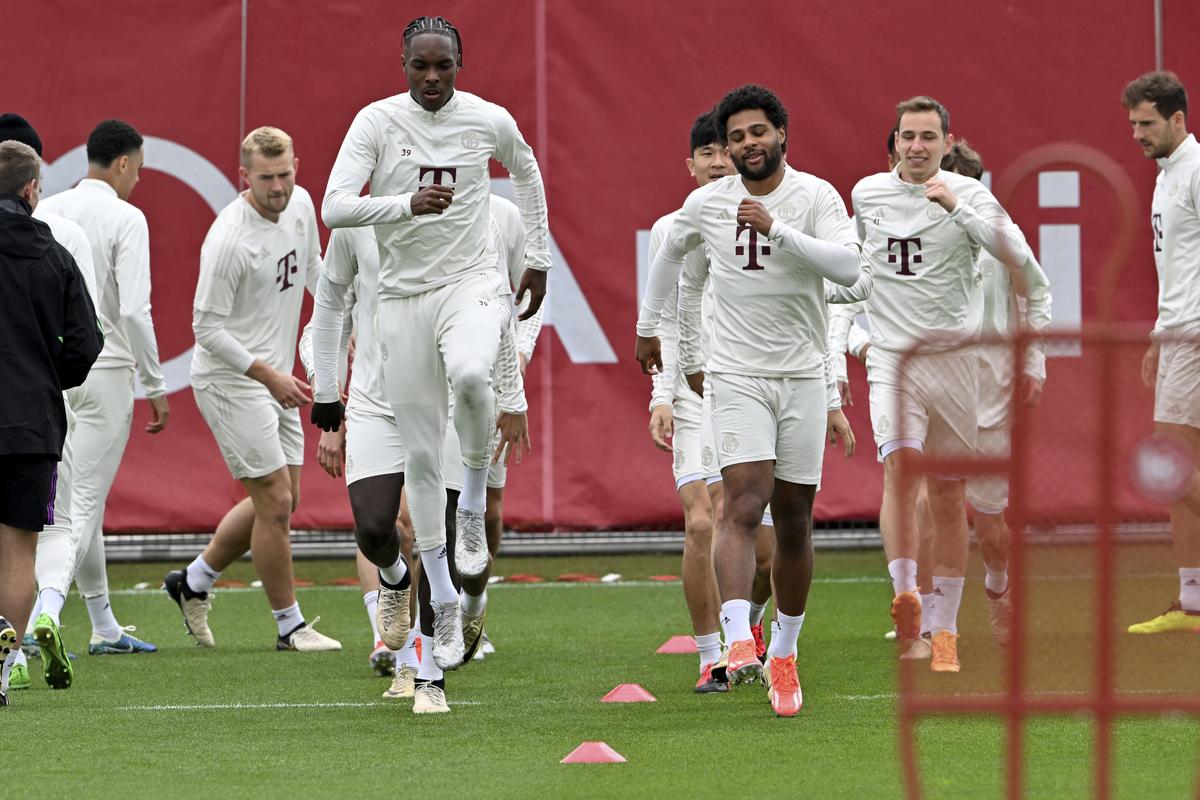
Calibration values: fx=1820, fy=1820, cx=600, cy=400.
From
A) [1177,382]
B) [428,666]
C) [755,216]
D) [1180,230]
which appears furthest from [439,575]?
[1180,230]

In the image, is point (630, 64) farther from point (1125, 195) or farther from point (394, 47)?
point (1125, 195)

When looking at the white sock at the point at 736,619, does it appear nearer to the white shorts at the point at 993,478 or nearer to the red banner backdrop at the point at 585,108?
the white shorts at the point at 993,478

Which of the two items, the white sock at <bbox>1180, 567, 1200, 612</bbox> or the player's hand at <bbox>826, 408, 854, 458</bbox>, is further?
the player's hand at <bbox>826, 408, 854, 458</bbox>

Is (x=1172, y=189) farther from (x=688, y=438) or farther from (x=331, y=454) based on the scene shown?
(x=331, y=454)

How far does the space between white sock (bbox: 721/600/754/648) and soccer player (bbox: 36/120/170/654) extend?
11.7 feet

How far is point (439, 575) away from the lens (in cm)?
680

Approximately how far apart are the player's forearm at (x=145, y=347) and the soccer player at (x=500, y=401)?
5.89 feet

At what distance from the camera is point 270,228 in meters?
9.40

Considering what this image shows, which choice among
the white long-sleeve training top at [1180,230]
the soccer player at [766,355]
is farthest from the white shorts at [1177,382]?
the white long-sleeve training top at [1180,230]

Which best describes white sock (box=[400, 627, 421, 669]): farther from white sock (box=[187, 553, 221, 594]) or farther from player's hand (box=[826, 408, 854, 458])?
white sock (box=[187, 553, 221, 594])

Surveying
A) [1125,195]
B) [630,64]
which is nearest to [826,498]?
[630,64]

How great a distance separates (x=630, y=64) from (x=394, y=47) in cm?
173

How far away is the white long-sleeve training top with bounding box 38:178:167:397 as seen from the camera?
916 cm

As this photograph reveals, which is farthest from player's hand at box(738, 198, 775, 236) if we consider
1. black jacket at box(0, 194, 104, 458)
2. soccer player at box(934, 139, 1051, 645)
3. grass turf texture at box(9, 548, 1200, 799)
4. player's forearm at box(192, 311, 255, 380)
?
player's forearm at box(192, 311, 255, 380)
